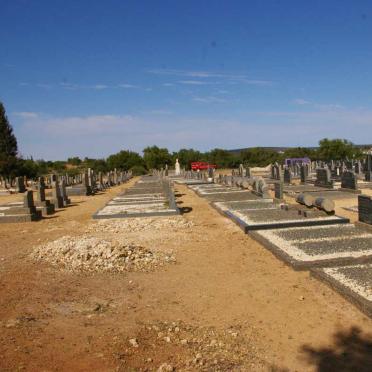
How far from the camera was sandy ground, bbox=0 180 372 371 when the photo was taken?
4133 mm

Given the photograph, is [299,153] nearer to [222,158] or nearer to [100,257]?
[222,158]

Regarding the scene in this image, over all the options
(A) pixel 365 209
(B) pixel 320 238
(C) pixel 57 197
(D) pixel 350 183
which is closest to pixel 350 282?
(B) pixel 320 238

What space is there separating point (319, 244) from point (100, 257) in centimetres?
469

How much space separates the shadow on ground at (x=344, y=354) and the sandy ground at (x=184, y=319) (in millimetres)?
10

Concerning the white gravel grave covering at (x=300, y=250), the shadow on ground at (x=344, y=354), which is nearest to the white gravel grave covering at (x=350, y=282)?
the white gravel grave covering at (x=300, y=250)

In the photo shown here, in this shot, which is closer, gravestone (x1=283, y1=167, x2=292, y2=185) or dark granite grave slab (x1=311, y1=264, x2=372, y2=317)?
dark granite grave slab (x1=311, y1=264, x2=372, y2=317)

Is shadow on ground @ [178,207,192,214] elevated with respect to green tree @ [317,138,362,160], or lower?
lower

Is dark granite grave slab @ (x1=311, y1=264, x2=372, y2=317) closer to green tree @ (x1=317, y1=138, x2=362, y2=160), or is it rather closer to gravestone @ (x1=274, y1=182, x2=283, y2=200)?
gravestone @ (x1=274, y1=182, x2=283, y2=200)

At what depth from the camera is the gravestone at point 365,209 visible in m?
10.1

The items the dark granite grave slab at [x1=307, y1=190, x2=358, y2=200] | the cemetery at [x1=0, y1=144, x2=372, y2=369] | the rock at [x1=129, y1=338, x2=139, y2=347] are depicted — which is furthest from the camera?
the dark granite grave slab at [x1=307, y1=190, x2=358, y2=200]

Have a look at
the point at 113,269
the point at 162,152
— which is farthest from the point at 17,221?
the point at 162,152

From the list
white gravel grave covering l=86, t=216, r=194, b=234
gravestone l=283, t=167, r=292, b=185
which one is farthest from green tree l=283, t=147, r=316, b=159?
white gravel grave covering l=86, t=216, r=194, b=234

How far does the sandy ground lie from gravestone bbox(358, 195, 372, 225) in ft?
11.6

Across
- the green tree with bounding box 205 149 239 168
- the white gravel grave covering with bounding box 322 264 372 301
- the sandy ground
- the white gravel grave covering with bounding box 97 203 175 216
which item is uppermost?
the green tree with bounding box 205 149 239 168
